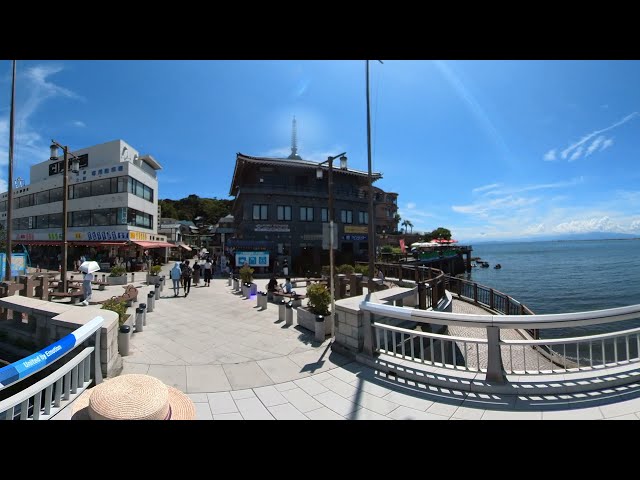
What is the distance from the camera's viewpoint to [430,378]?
4.54 metres

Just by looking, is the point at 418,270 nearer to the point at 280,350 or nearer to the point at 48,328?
the point at 280,350

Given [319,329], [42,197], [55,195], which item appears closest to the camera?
[319,329]

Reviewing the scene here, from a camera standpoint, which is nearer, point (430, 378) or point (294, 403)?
point (294, 403)

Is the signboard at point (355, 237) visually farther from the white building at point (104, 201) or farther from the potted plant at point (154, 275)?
the white building at point (104, 201)

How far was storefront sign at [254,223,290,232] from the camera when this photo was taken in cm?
2760

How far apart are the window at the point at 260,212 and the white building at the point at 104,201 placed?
1282 centimetres

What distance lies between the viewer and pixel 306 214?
29641 millimetres

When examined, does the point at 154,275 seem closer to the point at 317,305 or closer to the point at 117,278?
the point at 117,278

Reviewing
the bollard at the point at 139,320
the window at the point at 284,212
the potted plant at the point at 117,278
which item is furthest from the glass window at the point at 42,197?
the bollard at the point at 139,320

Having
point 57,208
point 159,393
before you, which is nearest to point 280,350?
point 159,393

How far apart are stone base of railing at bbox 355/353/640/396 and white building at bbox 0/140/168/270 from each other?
32.2m

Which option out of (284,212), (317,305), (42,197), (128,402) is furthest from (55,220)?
(128,402)

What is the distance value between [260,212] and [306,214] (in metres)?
4.75
